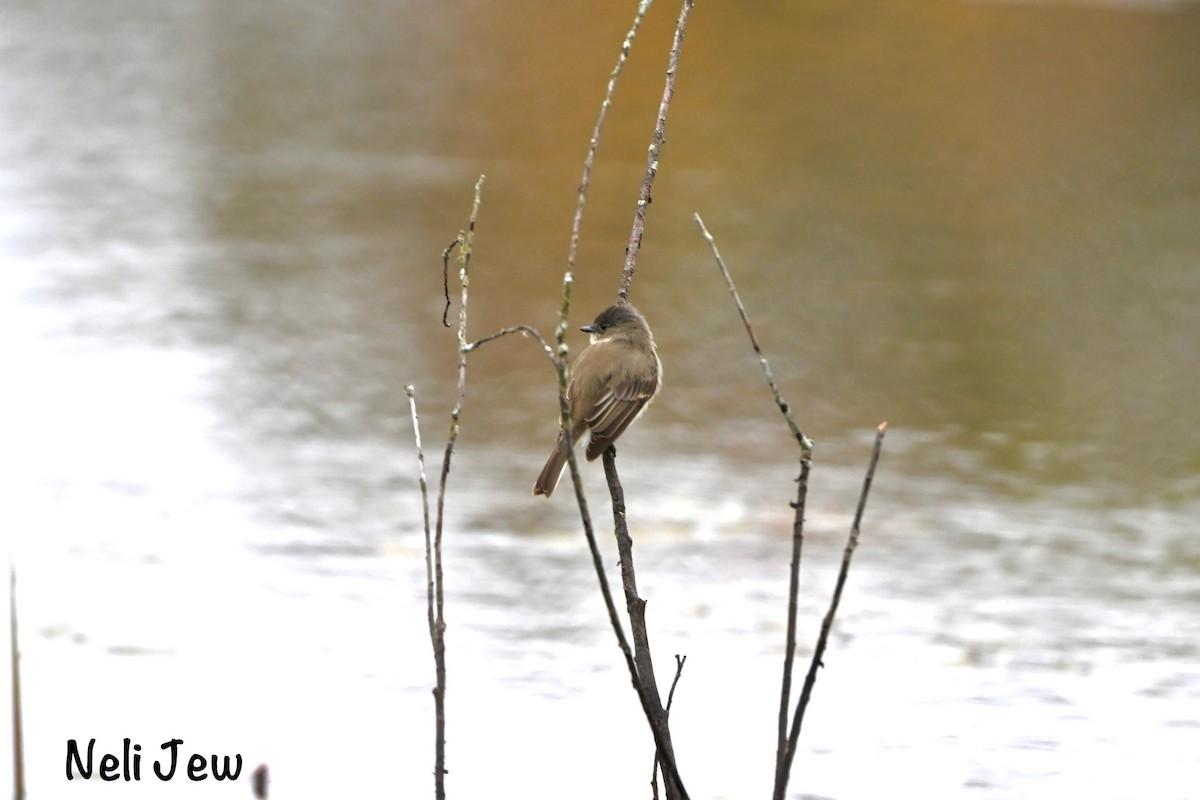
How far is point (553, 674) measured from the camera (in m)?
7.05

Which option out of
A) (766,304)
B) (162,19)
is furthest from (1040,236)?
(162,19)

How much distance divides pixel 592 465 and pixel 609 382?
13.9ft

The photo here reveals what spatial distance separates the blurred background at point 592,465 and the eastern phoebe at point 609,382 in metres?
1.28

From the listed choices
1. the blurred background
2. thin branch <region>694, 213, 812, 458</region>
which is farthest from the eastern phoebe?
thin branch <region>694, 213, 812, 458</region>

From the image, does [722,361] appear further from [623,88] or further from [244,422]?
[623,88]

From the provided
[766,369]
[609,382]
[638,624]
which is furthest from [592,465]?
[766,369]

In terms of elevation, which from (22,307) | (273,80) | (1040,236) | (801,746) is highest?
(273,80)

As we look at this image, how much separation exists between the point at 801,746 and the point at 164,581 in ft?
10.1

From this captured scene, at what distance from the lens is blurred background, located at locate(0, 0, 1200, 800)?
666 centimetres

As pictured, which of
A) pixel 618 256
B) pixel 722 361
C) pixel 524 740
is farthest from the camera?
pixel 618 256
